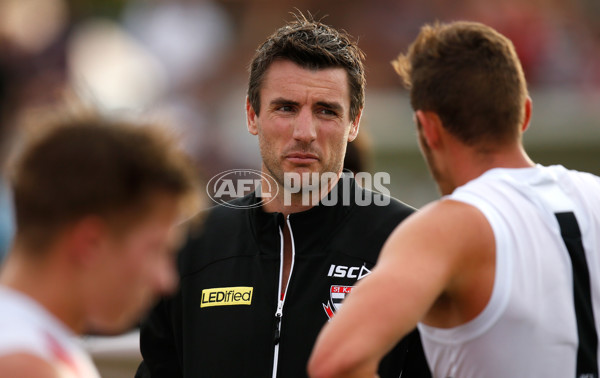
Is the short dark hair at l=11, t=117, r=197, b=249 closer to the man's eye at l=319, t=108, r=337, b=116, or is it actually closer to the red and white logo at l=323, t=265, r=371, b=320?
the red and white logo at l=323, t=265, r=371, b=320

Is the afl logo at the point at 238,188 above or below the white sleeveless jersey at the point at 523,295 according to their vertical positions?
above

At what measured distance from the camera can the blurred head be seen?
2092mm

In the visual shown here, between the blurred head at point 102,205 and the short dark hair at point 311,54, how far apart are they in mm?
1944

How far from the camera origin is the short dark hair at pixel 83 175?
2088 millimetres

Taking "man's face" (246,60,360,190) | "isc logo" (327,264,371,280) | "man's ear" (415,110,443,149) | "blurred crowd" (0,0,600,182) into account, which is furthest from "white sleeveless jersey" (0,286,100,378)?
"blurred crowd" (0,0,600,182)

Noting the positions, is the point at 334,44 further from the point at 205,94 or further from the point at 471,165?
the point at 205,94

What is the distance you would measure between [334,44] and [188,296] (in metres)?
1.42

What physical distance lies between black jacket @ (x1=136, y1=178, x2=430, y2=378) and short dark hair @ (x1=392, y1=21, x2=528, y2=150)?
1.07 m

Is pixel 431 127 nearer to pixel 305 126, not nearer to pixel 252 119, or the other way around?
pixel 305 126

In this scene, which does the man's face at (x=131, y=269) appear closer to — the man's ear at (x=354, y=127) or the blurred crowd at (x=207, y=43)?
the man's ear at (x=354, y=127)

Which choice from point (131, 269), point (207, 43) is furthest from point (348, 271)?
point (207, 43)

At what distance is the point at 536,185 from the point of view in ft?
9.30

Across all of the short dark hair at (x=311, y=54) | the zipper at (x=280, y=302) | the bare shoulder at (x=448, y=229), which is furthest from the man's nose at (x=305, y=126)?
the bare shoulder at (x=448, y=229)

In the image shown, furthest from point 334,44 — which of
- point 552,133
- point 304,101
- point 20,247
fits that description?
point 552,133
